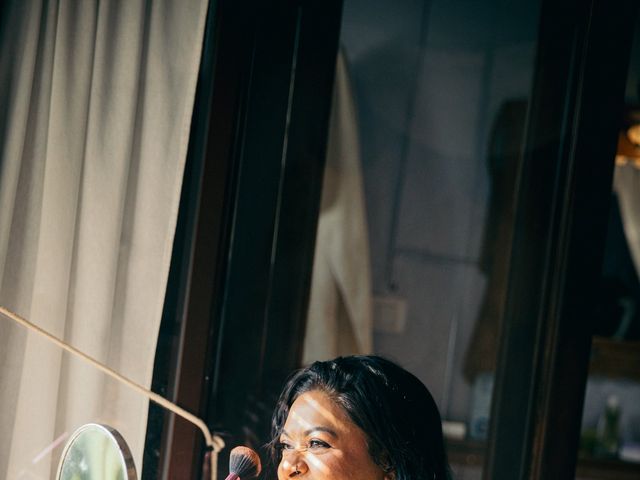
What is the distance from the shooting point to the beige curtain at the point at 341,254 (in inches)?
49.2

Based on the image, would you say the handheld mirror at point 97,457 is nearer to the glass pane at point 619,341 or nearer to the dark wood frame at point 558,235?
the dark wood frame at point 558,235

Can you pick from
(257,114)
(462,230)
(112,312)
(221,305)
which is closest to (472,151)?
(462,230)

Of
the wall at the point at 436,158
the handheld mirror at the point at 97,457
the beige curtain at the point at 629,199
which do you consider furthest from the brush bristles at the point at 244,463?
the beige curtain at the point at 629,199

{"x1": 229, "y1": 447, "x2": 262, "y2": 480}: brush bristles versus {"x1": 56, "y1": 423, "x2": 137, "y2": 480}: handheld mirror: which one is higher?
{"x1": 229, "y1": 447, "x2": 262, "y2": 480}: brush bristles

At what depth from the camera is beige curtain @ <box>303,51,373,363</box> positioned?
49.2 inches

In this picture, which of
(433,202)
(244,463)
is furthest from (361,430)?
(433,202)

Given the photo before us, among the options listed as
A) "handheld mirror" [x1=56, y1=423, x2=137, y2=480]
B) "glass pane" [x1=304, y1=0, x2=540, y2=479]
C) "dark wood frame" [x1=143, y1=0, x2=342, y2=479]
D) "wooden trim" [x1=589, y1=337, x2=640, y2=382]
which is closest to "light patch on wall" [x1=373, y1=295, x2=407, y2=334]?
"glass pane" [x1=304, y1=0, x2=540, y2=479]

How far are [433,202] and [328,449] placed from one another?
0.59m

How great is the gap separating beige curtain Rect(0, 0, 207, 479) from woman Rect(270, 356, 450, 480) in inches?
15.5

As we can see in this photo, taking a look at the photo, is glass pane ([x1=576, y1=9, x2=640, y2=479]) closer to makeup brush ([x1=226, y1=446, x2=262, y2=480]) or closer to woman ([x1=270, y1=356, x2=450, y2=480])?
woman ([x1=270, y1=356, x2=450, y2=480])

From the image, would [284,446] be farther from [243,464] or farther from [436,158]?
[436,158]

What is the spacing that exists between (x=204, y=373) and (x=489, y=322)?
1.75 feet

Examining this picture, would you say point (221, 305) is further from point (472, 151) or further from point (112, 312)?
point (472, 151)

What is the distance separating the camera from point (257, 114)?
1.20 metres
